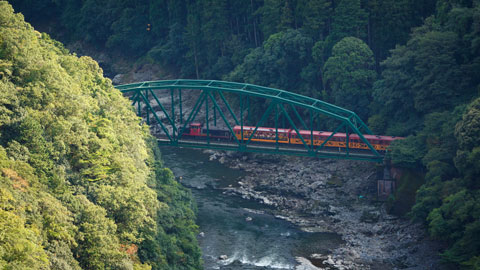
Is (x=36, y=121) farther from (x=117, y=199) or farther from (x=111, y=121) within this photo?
(x=111, y=121)

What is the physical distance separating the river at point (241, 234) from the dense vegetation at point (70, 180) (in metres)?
3.77

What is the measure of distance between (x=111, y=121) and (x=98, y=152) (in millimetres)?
6378

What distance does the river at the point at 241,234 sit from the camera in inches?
1740

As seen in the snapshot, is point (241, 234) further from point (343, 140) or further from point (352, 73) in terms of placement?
point (352, 73)

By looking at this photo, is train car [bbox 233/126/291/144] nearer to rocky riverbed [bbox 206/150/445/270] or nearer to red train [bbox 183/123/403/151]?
red train [bbox 183/123/403/151]

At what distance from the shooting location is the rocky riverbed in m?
43.6

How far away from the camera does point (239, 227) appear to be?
49.6m

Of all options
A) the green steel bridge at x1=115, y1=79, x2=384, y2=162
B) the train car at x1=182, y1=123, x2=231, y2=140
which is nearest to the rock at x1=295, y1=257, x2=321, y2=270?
the green steel bridge at x1=115, y1=79, x2=384, y2=162

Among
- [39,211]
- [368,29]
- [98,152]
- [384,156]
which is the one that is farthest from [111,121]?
[368,29]

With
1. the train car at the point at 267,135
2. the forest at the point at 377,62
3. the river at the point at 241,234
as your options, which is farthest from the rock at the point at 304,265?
the train car at the point at 267,135

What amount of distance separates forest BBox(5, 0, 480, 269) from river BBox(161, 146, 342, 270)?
889cm

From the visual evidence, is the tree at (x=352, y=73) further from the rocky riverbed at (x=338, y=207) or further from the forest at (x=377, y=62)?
the rocky riverbed at (x=338, y=207)

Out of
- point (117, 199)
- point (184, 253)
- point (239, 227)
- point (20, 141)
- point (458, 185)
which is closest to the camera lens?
point (20, 141)

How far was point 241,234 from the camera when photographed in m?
48.4
